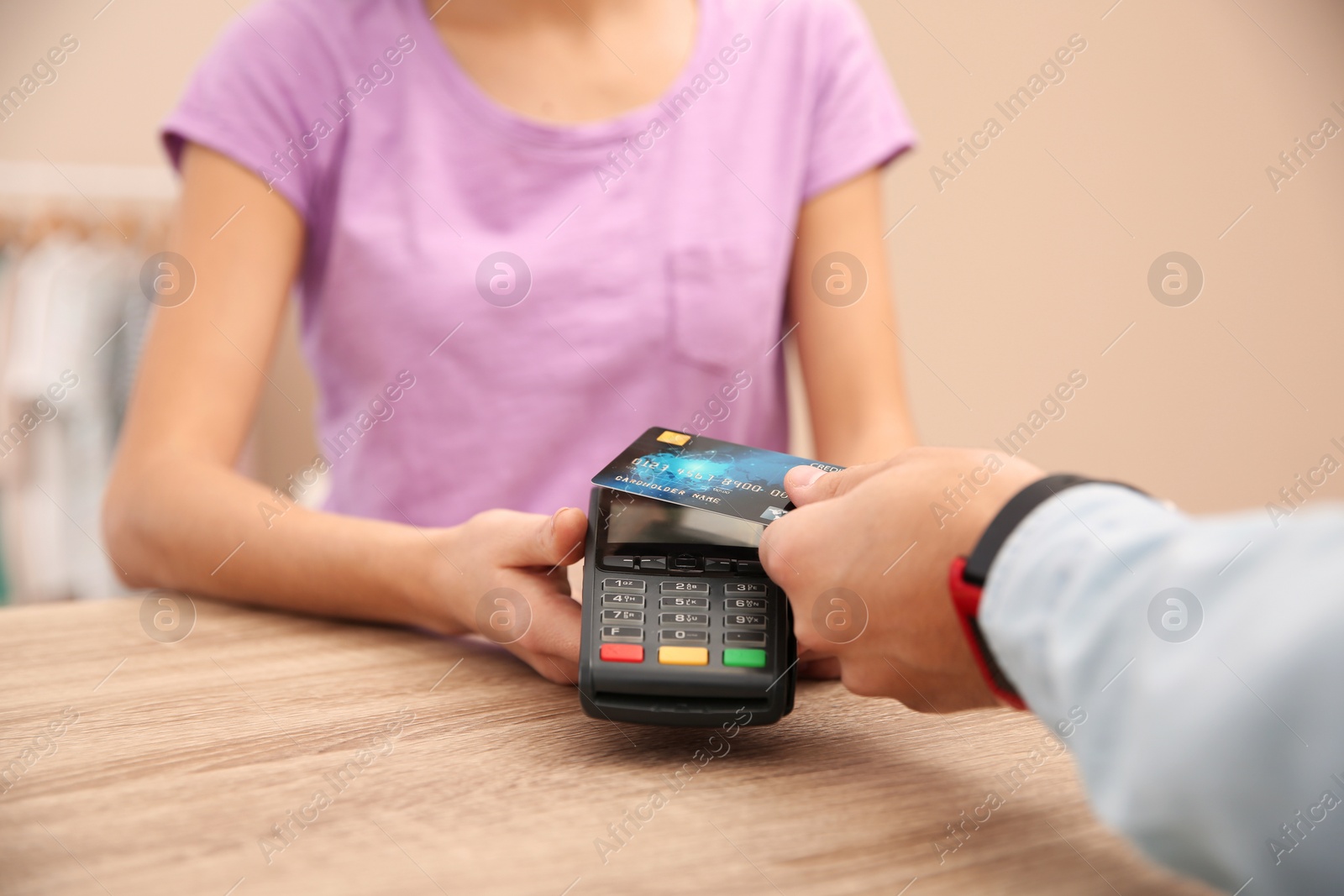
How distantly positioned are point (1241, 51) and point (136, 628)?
1.66 m

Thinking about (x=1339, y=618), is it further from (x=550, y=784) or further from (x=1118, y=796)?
(x=550, y=784)

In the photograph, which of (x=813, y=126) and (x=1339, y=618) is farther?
(x=813, y=126)

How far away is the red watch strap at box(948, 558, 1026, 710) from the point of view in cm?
32

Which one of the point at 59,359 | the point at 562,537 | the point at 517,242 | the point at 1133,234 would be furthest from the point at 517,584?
the point at 1133,234

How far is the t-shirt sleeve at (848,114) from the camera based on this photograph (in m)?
0.83

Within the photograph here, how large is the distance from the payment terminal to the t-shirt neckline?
43 centimetres

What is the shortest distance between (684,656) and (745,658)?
0.02m

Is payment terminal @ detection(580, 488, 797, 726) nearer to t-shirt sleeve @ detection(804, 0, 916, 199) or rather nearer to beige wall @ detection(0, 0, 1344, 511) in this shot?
t-shirt sleeve @ detection(804, 0, 916, 199)

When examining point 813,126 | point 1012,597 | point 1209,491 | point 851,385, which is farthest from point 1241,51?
point 1012,597

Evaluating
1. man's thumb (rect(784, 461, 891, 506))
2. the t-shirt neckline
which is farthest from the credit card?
the t-shirt neckline

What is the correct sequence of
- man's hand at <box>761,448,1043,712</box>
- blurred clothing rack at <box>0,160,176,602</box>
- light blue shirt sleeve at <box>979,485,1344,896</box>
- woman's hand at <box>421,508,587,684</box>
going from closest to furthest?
light blue shirt sleeve at <box>979,485,1344,896</box> → man's hand at <box>761,448,1043,712</box> → woman's hand at <box>421,508,587,684</box> → blurred clothing rack at <box>0,160,176,602</box>

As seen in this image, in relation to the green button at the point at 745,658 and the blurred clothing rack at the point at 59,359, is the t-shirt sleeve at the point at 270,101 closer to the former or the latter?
the green button at the point at 745,658

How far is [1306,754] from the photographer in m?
0.22

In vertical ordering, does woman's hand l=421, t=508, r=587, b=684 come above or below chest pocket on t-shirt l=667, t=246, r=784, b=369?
below
